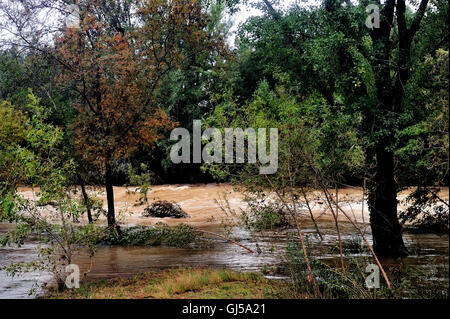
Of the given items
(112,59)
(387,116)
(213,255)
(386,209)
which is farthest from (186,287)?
(112,59)

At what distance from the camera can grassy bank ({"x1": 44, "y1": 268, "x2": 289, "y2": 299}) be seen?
9.62m

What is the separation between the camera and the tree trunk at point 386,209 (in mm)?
13695

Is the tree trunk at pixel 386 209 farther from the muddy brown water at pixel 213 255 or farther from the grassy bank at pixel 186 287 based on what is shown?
the grassy bank at pixel 186 287

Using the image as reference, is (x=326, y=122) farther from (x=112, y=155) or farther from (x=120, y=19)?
(x=120, y=19)

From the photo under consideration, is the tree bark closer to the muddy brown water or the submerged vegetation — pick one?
the submerged vegetation

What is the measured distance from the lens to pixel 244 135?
1152cm

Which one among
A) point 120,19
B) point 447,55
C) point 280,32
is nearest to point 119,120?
point 120,19

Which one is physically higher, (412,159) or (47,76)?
(47,76)

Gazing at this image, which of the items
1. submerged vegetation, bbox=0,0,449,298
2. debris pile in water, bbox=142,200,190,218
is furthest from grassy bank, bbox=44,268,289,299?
debris pile in water, bbox=142,200,190,218

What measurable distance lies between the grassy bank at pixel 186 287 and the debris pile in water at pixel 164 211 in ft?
49.9

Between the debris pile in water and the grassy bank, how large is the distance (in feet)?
49.9

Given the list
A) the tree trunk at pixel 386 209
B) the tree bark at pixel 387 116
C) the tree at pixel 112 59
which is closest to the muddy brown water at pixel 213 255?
the tree trunk at pixel 386 209

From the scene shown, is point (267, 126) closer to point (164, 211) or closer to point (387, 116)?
point (387, 116)
